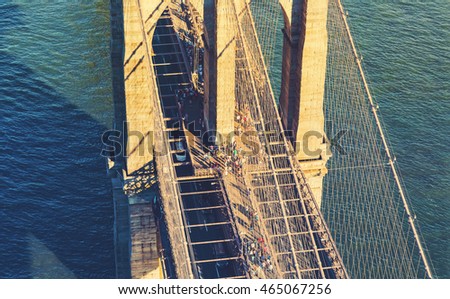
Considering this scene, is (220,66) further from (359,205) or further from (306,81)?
(359,205)

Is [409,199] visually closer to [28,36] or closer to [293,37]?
[293,37]

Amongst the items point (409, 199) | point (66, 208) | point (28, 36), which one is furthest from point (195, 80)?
point (28, 36)

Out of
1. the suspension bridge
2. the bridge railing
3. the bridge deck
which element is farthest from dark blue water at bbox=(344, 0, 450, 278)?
the bridge railing

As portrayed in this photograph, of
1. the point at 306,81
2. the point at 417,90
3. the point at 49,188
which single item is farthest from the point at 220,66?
the point at 417,90
